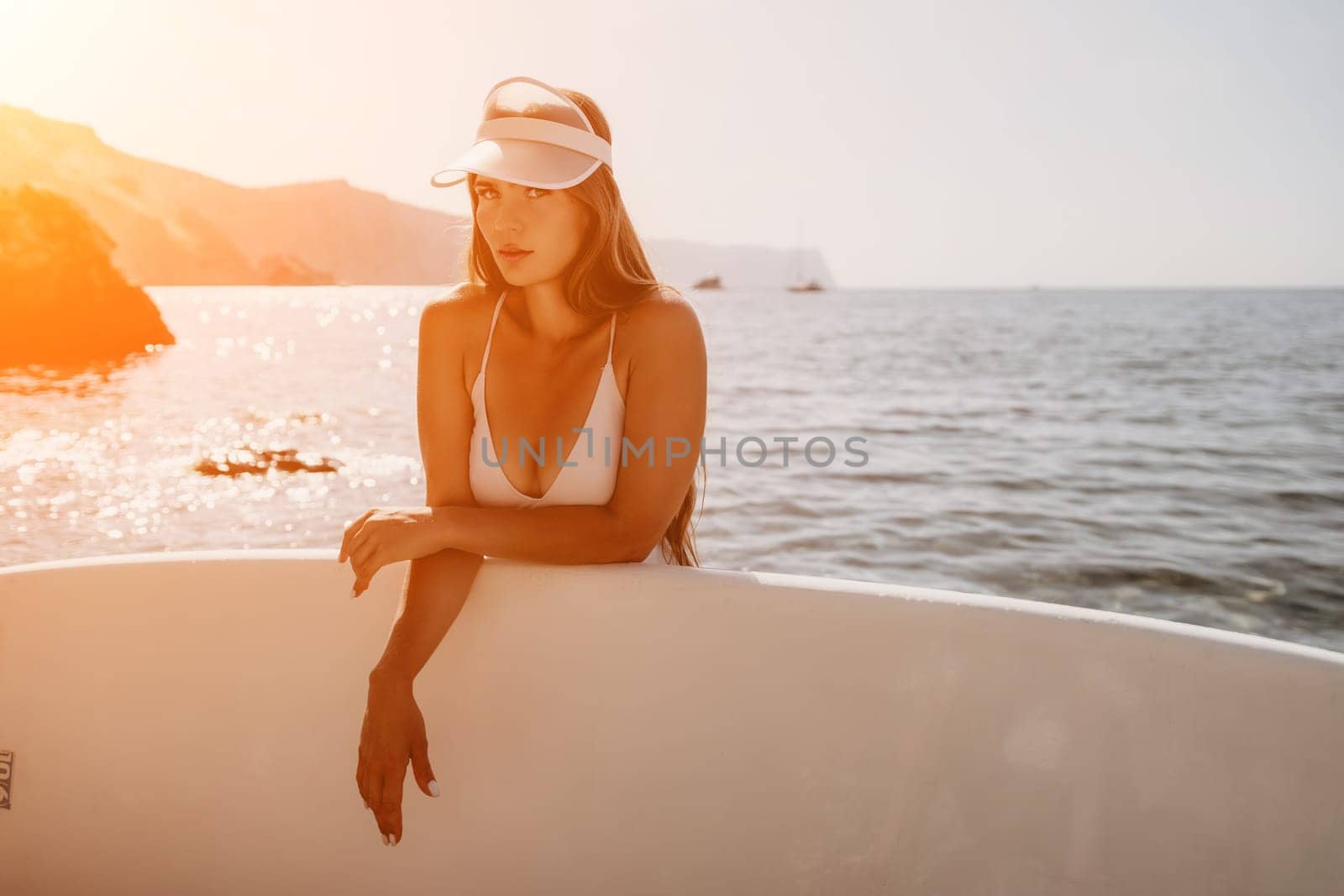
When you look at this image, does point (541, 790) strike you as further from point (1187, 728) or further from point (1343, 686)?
point (1343, 686)

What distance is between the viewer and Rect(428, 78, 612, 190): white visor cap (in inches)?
57.7

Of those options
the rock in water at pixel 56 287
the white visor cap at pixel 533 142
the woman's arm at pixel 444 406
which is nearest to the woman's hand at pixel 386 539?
the woman's arm at pixel 444 406

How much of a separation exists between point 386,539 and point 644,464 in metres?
0.39

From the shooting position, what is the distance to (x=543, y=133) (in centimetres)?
148

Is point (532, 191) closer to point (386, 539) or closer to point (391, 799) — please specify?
point (386, 539)

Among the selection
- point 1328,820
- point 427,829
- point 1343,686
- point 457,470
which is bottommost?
point 427,829

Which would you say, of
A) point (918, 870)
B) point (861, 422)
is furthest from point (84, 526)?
point (861, 422)

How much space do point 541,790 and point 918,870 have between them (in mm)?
561

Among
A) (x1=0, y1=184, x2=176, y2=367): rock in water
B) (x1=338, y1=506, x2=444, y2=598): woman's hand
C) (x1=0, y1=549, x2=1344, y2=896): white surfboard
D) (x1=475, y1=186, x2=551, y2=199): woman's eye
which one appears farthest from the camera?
(x1=0, y1=184, x2=176, y2=367): rock in water

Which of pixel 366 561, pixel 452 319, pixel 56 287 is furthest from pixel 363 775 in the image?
pixel 56 287

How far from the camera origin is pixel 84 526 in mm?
5434

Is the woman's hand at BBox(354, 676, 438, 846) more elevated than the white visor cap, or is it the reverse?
the white visor cap

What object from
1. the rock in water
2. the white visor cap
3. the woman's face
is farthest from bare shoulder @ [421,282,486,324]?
the rock in water

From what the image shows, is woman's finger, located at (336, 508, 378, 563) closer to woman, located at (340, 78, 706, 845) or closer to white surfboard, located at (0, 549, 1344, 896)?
woman, located at (340, 78, 706, 845)
